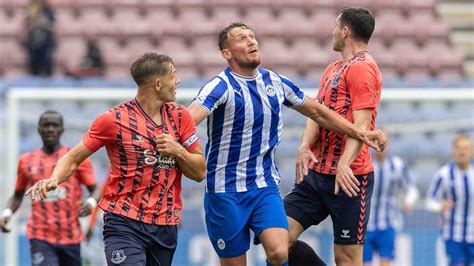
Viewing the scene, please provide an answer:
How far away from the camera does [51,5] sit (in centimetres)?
1648

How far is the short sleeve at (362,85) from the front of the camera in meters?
7.64

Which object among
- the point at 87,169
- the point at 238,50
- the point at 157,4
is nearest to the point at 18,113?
the point at 87,169

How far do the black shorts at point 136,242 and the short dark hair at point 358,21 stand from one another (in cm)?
186

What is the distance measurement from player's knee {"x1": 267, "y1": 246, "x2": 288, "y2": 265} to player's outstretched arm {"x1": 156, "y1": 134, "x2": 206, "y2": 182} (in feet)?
2.42

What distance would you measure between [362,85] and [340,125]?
31 cm

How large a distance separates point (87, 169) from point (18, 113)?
3.52 meters

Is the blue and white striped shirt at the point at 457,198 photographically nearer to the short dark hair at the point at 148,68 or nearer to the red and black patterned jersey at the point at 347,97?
the red and black patterned jersey at the point at 347,97

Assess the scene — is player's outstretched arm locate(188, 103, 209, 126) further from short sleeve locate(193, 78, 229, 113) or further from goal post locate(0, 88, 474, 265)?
goal post locate(0, 88, 474, 265)

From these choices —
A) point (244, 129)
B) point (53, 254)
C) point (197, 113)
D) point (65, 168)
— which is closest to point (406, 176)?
point (53, 254)

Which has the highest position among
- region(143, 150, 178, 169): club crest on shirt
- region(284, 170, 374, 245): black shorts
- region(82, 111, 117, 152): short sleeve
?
region(82, 111, 117, 152): short sleeve

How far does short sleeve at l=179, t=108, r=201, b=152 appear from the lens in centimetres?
722

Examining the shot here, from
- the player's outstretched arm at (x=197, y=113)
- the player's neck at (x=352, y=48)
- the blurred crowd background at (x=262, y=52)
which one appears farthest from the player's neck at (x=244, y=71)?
the blurred crowd background at (x=262, y=52)

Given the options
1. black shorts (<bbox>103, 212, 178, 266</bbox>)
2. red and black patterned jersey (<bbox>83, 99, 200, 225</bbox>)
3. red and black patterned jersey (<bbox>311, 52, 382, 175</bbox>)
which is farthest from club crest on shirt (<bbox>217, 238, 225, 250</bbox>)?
red and black patterned jersey (<bbox>311, 52, 382, 175</bbox>)

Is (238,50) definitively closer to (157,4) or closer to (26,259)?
(26,259)
